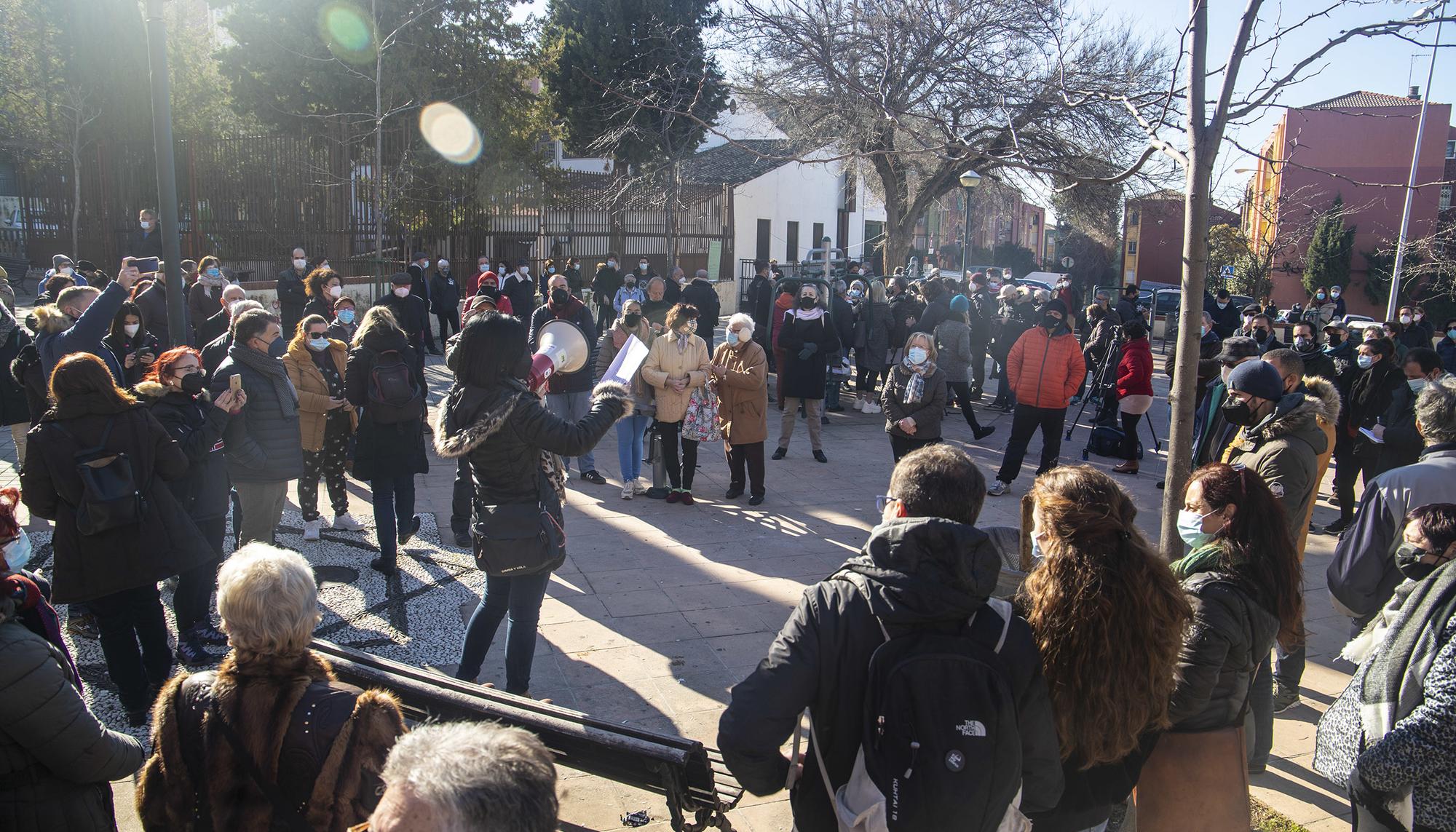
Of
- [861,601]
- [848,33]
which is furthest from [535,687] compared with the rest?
[848,33]

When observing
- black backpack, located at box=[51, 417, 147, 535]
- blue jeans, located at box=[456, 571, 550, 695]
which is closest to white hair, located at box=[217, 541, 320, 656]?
blue jeans, located at box=[456, 571, 550, 695]

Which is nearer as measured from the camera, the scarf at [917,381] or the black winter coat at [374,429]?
the black winter coat at [374,429]

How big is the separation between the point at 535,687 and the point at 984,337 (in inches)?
381

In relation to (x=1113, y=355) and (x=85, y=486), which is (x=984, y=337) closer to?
(x=1113, y=355)

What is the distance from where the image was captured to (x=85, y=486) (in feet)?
12.7

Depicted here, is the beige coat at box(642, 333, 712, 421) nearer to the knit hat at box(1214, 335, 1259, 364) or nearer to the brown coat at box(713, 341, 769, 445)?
the brown coat at box(713, 341, 769, 445)

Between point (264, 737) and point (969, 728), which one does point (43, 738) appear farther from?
point (969, 728)

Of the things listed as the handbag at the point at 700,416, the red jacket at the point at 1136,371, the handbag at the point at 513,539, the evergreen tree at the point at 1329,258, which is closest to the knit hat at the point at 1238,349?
the red jacket at the point at 1136,371

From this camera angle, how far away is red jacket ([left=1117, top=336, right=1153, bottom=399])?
31.1 ft

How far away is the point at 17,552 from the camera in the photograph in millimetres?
2648

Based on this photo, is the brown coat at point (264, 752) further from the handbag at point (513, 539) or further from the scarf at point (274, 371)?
the scarf at point (274, 371)

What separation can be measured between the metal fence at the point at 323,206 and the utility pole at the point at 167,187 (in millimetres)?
10592

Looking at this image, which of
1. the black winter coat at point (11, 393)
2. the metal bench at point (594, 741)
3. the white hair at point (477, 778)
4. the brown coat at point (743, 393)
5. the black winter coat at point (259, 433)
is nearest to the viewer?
the white hair at point (477, 778)

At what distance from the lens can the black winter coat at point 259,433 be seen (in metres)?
5.20
